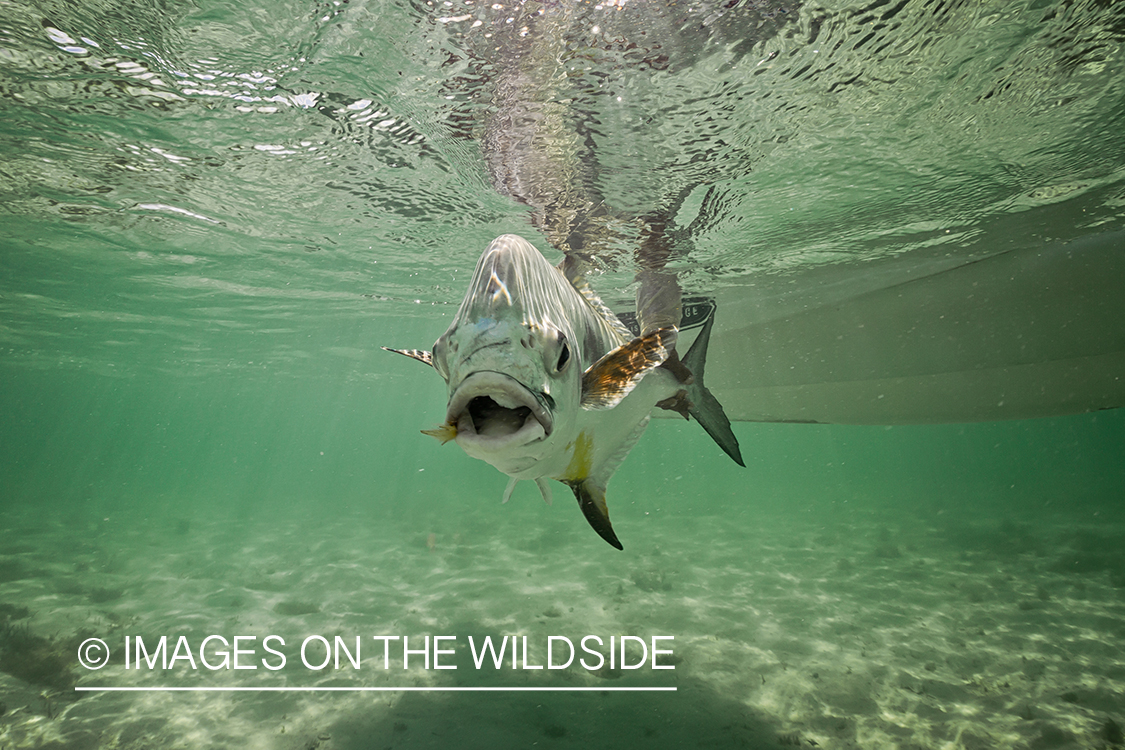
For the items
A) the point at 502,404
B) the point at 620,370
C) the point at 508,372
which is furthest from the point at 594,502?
the point at 508,372

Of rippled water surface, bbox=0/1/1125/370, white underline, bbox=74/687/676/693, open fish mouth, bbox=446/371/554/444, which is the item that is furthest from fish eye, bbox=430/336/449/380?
white underline, bbox=74/687/676/693

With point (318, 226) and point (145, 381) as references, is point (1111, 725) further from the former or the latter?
point (145, 381)

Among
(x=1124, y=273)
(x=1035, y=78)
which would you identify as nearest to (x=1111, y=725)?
(x=1124, y=273)

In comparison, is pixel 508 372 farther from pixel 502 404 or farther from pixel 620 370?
pixel 620 370

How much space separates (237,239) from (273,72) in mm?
8372

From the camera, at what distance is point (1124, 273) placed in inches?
314

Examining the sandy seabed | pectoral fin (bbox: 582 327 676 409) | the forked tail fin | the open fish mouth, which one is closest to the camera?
the open fish mouth

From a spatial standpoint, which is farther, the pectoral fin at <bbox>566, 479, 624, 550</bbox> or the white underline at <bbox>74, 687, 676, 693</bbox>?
the white underline at <bbox>74, 687, 676, 693</bbox>

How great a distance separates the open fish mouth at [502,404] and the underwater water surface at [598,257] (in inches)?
194

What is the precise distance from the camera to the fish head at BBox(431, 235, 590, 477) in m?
1.93

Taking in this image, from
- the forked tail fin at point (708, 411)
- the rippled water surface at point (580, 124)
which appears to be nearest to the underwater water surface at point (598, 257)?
the rippled water surface at point (580, 124)

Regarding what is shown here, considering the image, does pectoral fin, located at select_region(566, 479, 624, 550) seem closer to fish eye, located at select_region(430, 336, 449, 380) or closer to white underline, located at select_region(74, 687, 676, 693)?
fish eye, located at select_region(430, 336, 449, 380)

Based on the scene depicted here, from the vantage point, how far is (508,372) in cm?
194

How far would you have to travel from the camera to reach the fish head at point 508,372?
1.93 m
